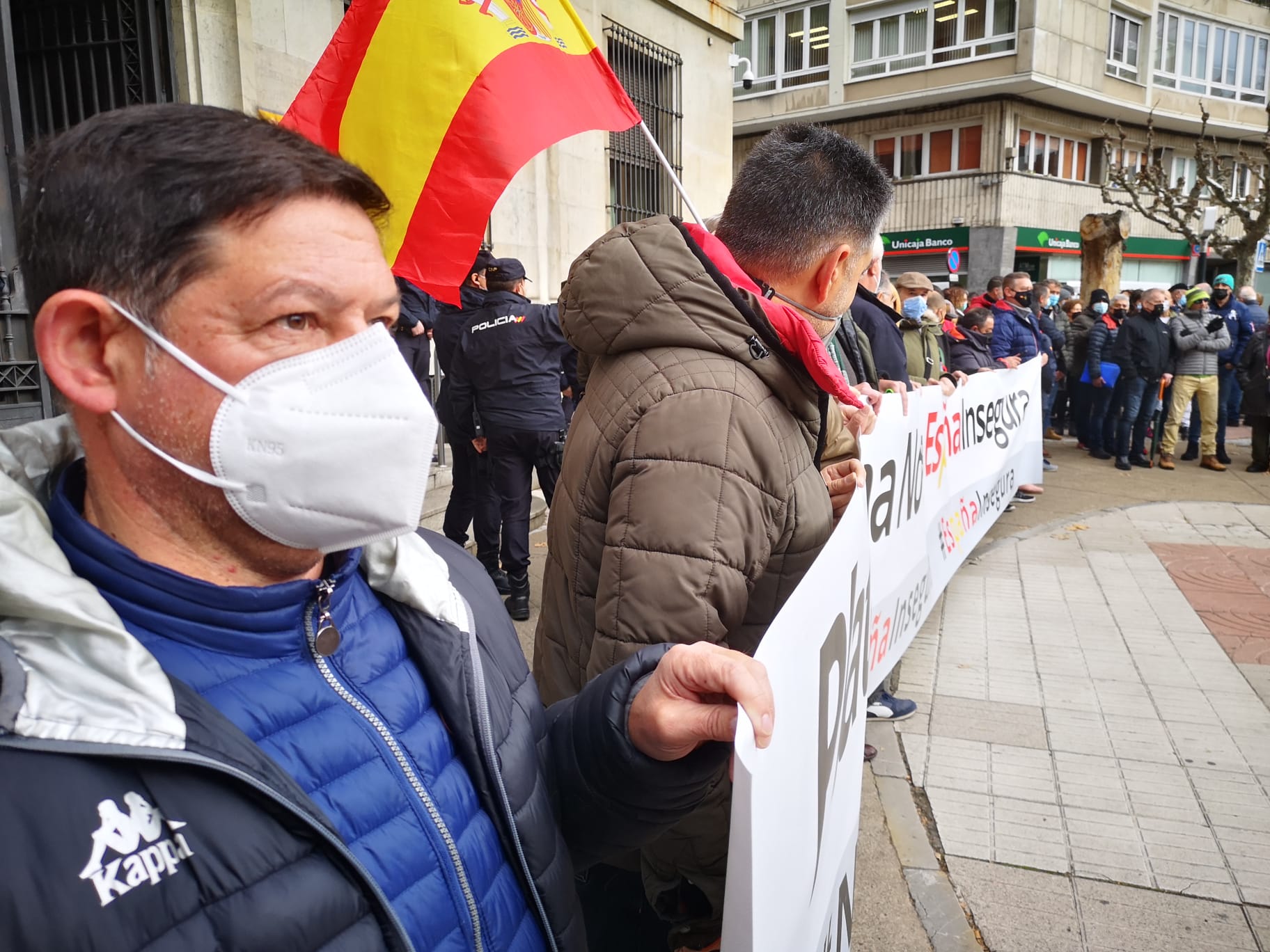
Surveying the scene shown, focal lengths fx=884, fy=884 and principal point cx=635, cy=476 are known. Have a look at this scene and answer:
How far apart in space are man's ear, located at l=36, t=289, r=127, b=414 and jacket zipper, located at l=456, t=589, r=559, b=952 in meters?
0.56

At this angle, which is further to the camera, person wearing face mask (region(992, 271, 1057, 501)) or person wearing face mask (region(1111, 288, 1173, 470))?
person wearing face mask (region(1111, 288, 1173, 470))

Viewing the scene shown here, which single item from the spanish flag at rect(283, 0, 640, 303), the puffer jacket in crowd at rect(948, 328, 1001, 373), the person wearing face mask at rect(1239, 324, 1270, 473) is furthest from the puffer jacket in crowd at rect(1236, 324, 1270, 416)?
the spanish flag at rect(283, 0, 640, 303)

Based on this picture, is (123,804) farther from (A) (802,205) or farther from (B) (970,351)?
(B) (970,351)

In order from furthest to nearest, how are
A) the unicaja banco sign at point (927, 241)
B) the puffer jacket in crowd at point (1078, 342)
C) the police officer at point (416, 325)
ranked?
the unicaja banco sign at point (927, 241)
the puffer jacket in crowd at point (1078, 342)
the police officer at point (416, 325)

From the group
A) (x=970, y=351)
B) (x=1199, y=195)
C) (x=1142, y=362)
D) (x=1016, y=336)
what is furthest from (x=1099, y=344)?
(x=1199, y=195)

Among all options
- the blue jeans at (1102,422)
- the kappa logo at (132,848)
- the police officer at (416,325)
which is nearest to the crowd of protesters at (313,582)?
the kappa logo at (132,848)

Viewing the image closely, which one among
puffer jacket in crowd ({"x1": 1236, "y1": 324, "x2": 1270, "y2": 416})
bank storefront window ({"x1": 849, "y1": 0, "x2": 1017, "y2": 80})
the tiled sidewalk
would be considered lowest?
the tiled sidewalk

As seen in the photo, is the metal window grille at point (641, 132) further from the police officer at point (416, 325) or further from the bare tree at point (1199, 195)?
the bare tree at point (1199, 195)

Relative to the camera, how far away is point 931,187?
2692cm

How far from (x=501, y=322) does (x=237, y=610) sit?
4776 mm

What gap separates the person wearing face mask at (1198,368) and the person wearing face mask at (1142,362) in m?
0.14

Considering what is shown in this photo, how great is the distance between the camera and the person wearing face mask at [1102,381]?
10.7 metres

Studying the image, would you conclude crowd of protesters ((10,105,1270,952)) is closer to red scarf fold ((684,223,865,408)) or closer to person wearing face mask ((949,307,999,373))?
red scarf fold ((684,223,865,408))

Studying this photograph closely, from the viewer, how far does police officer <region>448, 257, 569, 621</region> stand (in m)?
5.59
